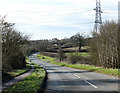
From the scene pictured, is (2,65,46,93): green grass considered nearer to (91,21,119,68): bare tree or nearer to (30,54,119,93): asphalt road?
(30,54,119,93): asphalt road

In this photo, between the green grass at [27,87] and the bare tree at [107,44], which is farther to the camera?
the bare tree at [107,44]

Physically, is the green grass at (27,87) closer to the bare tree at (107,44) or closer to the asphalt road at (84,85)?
the asphalt road at (84,85)

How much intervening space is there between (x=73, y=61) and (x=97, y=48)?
24.7 metres

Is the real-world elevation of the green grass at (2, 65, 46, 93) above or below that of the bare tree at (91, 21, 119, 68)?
below

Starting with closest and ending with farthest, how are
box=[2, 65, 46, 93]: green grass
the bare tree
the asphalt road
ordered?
box=[2, 65, 46, 93]: green grass
the asphalt road
the bare tree

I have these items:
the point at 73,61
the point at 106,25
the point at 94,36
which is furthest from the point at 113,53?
the point at 73,61

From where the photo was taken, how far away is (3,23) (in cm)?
1938

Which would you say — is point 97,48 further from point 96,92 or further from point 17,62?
point 96,92

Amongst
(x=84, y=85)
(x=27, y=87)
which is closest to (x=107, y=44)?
(x=84, y=85)

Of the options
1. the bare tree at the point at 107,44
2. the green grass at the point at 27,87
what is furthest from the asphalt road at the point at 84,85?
the bare tree at the point at 107,44

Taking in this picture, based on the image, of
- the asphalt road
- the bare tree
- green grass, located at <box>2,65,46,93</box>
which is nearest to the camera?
green grass, located at <box>2,65,46,93</box>

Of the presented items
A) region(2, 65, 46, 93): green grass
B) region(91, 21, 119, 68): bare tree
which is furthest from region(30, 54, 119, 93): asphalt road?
region(91, 21, 119, 68): bare tree

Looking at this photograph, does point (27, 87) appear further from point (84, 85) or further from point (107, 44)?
point (107, 44)

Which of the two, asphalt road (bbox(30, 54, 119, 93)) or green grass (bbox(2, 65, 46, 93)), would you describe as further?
asphalt road (bbox(30, 54, 119, 93))
